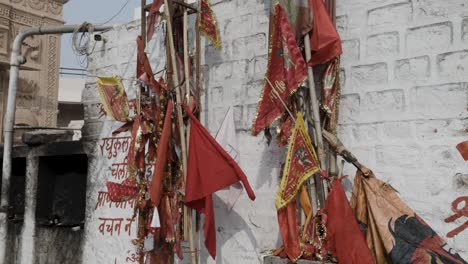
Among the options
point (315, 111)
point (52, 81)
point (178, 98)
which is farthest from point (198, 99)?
point (52, 81)

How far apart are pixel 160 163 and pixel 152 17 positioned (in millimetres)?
1230

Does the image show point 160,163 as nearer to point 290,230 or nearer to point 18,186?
point 290,230

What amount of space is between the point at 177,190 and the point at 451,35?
2.10 m

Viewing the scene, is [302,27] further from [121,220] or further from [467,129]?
[121,220]

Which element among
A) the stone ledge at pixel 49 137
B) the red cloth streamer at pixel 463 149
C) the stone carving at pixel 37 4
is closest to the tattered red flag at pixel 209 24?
the red cloth streamer at pixel 463 149

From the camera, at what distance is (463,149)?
9.16ft

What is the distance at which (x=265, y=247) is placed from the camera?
3.58 m

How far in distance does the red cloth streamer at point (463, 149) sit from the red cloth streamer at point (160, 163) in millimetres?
1907

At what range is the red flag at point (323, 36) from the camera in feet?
10.2

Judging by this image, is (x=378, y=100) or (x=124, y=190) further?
(x=124, y=190)

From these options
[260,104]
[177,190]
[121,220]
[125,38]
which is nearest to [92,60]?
[125,38]

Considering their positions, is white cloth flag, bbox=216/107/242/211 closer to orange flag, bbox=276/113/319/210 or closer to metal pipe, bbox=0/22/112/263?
orange flag, bbox=276/113/319/210

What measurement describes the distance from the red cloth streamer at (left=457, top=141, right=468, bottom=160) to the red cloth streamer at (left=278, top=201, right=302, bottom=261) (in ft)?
3.34

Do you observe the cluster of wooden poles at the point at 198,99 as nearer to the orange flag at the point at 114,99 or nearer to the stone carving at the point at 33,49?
the orange flag at the point at 114,99
